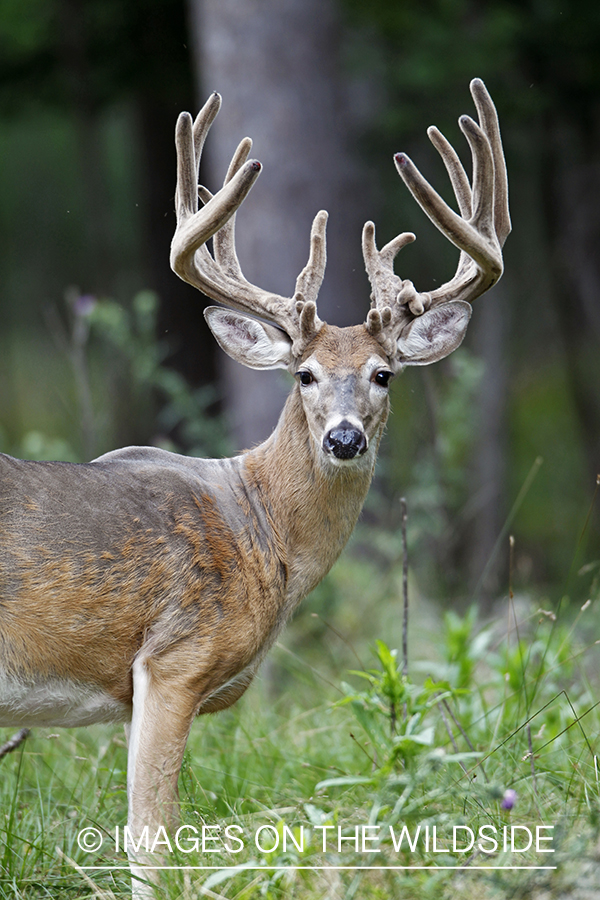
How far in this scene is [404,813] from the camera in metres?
2.88

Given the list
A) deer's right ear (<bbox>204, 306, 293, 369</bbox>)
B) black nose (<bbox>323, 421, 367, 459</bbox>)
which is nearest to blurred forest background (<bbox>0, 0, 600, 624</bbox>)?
deer's right ear (<bbox>204, 306, 293, 369</bbox>)

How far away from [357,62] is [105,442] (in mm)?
5652

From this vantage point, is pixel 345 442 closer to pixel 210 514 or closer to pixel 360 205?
pixel 210 514

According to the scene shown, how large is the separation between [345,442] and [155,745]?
1.28 metres

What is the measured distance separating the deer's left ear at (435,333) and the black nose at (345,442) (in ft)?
2.13

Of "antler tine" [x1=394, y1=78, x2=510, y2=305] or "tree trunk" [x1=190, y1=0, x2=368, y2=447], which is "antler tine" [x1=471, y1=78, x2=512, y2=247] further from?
"tree trunk" [x1=190, y1=0, x2=368, y2=447]

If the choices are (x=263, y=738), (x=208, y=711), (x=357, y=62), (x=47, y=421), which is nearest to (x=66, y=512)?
(x=208, y=711)

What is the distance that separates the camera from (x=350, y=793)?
3861mm

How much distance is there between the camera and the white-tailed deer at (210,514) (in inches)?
142

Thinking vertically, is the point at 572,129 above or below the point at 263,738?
above

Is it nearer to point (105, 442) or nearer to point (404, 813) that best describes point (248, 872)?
point (404, 813)

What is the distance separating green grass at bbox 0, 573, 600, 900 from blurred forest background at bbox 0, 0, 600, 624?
151 cm

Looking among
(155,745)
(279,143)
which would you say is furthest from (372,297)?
(279,143)

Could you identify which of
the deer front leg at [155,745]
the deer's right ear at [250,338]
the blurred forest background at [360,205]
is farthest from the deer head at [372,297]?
the blurred forest background at [360,205]
